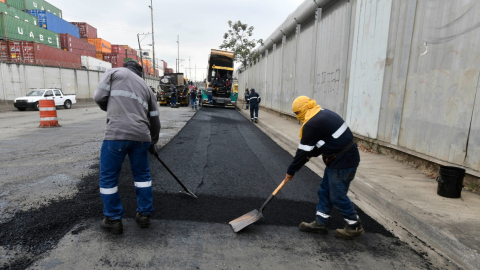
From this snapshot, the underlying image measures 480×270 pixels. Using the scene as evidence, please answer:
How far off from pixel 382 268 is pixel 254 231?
1324mm

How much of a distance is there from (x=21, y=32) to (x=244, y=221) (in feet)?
121

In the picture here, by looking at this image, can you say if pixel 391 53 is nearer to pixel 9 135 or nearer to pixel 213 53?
pixel 9 135

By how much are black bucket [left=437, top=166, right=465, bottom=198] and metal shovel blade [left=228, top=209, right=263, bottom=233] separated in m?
2.86

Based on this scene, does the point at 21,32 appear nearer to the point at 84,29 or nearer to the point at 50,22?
the point at 50,22

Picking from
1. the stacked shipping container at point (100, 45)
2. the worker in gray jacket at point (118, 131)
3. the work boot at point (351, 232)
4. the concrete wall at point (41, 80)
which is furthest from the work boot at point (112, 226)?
the stacked shipping container at point (100, 45)

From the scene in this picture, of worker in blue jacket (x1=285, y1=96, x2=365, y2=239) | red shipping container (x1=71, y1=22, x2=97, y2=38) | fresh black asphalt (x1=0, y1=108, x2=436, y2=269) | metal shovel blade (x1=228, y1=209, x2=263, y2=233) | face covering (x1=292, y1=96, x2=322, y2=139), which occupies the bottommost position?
fresh black asphalt (x1=0, y1=108, x2=436, y2=269)

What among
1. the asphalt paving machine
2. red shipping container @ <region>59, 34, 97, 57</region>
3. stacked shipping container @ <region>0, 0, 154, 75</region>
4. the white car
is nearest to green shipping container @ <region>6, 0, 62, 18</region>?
stacked shipping container @ <region>0, 0, 154, 75</region>

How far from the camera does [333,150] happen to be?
293 cm

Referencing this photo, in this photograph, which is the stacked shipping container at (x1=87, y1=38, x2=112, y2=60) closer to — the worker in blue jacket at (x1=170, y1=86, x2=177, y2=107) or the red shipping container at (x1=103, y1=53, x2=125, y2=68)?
the red shipping container at (x1=103, y1=53, x2=125, y2=68)

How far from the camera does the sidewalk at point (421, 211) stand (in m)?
2.83

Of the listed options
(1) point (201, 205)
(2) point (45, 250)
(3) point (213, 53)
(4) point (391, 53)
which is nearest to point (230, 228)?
(1) point (201, 205)

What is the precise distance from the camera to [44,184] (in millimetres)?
4297

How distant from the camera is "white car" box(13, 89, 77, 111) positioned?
1811cm

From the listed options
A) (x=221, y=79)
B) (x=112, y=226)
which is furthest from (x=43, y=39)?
(x=112, y=226)
